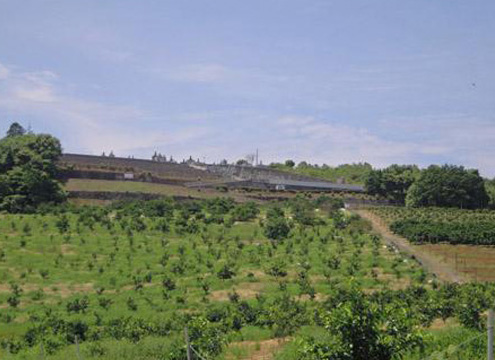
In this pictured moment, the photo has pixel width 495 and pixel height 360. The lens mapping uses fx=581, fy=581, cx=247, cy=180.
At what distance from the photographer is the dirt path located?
2505 cm

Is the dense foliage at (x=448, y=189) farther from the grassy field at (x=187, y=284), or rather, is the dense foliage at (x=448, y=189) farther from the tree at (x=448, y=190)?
the grassy field at (x=187, y=284)

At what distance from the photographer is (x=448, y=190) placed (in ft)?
158

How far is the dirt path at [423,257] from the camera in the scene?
25.1 meters

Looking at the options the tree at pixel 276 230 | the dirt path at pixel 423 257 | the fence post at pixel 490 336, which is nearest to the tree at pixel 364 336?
the fence post at pixel 490 336

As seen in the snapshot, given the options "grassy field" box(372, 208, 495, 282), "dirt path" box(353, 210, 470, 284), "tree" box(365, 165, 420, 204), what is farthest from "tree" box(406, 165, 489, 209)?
"dirt path" box(353, 210, 470, 284)

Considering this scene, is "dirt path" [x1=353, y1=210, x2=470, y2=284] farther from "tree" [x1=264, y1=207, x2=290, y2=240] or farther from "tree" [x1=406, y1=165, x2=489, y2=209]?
"tree" [x1=406, y1=165, x2=489, y2=209]

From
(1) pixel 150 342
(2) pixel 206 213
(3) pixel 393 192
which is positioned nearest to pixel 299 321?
(1) pixel 150 342

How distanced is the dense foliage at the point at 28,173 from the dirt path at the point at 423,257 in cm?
2177

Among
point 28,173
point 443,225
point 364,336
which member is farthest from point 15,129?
point 364,336

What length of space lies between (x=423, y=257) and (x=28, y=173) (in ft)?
83.3

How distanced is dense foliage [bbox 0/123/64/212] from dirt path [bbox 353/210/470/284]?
71.4 ft

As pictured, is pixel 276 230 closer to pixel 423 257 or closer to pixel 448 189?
pixel 423 257

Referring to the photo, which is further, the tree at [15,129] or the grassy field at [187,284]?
the tree at [15,129]

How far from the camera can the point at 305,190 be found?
57281 mm
